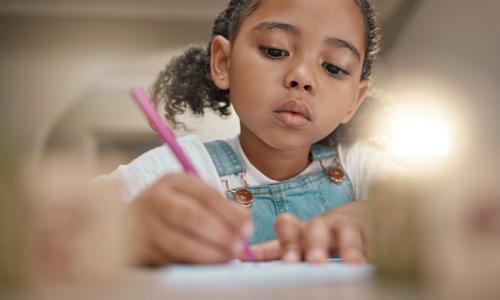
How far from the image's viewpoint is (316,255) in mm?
302

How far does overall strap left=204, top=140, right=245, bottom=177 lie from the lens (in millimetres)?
619

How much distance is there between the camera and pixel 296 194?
2.07ft

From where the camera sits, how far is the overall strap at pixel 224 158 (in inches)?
24.4

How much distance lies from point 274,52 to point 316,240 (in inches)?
9.8

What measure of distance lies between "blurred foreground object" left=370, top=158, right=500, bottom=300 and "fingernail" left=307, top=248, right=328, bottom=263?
3.7 inches

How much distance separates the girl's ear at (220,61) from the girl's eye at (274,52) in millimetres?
93

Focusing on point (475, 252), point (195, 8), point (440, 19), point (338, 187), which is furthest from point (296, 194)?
point (195, 8)

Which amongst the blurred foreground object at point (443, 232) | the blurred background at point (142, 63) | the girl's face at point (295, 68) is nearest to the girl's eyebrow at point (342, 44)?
the girl's face at point (295, 68)

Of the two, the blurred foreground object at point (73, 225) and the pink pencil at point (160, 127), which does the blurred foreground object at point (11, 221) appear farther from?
the pink pencil at point (160, 127)

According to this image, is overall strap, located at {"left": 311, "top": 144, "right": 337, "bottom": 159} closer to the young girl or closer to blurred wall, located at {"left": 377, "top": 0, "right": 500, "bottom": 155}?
the young girl

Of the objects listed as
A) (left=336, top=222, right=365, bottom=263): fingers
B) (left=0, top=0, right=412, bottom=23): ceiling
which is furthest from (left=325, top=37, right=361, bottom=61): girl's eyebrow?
(left=0, top=0, right=412, bottom=23): ceiling

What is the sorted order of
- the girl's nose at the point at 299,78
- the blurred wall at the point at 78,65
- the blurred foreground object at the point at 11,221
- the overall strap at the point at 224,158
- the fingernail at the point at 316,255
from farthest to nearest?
the blurred wall at the point at 78,65 → the overall strap at the point at 224,158 → the girl's nose at the point at 299,78 → the fingernail at the point at 316,255 → the blurred foreground object at the point at 11,221

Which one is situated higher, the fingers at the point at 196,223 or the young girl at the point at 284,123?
the young girl at the point at 284,123

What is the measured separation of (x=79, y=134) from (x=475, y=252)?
5.05ft
